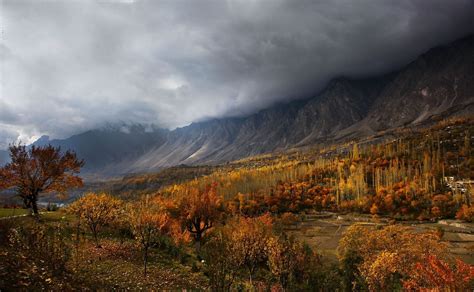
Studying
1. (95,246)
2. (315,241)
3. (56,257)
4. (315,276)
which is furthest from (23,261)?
(315,241)

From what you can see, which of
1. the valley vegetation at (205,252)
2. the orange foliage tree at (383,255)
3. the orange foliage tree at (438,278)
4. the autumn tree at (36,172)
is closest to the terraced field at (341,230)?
the valley vegetation at (205,252)

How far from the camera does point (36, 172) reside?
4350 centimetres

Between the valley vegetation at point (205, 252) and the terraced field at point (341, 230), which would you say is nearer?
the valley vegetation at point (205, 252)

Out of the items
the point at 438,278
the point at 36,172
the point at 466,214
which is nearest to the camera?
the point at 438,278

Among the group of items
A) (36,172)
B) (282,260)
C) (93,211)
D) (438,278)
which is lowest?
(438,278)

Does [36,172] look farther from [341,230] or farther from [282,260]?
[341,230]

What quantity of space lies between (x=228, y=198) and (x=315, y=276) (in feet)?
356

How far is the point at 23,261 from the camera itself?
1362cm

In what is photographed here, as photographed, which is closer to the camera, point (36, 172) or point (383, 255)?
point (383, 255)

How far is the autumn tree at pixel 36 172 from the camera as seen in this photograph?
41.7 m

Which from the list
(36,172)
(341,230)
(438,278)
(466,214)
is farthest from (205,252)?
(466,214)

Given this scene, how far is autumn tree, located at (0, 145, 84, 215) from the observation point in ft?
137

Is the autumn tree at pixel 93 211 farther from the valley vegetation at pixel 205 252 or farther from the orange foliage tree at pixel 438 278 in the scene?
the orange foliage tree at pixel 438 278

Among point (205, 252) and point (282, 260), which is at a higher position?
point (282, 260)
